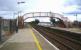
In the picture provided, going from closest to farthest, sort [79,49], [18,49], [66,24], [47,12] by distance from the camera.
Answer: [18,49] → [79,49] → [66,24] → [47,12]

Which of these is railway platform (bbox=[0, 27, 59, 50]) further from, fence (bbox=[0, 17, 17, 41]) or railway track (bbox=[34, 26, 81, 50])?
fence (bbox=[0, 17, 17, 41])

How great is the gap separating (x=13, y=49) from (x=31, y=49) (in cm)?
144

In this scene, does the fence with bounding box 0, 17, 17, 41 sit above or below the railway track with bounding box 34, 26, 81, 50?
above

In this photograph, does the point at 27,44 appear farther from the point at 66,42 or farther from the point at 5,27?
the point at 5,27

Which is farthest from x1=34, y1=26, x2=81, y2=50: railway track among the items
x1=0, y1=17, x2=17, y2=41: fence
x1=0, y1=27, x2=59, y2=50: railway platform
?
x1=0, y1=17, x2=17, y2=41: fence

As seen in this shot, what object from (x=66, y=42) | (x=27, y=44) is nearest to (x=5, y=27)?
(x=66, y=42)

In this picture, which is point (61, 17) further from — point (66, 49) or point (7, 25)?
point (66, 49)

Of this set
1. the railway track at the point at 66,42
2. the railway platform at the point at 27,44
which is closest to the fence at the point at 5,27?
the railway platform at the point at 27,44

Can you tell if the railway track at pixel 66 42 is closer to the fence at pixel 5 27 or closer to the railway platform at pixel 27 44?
the railway platform at pixel 27 44

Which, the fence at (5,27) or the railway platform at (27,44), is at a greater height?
the fence at (5,27)

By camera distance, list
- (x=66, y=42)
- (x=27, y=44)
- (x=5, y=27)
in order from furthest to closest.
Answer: (x=5, y=27), (x=66, y=42), (x=27, y=44)

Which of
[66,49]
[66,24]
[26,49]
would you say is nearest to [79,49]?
[66,49]

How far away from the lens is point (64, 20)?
136m

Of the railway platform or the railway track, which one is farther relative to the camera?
the railway track
